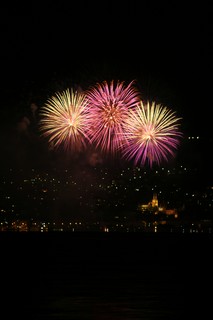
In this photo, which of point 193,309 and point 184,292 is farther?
point 184,292

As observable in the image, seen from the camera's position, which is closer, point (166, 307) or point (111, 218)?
point (166, 307)

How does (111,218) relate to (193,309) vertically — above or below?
above

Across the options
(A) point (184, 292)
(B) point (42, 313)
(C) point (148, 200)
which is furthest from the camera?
(C) point (148, 200)

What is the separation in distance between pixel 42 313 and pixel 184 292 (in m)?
11.7

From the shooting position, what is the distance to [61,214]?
197125 millimetres

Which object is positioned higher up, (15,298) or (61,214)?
(61,214)

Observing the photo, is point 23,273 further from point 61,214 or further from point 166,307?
point 61,214

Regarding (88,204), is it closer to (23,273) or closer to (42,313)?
(23,273)

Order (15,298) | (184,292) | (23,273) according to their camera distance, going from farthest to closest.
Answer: (23,273) < (184,292) < (15,298)

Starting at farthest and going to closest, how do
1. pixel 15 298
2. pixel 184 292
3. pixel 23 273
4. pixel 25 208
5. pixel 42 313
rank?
pixel 25 208 < pixel 23 273 < pixel 184 292 < pixel 15 298 < pixel 42 313

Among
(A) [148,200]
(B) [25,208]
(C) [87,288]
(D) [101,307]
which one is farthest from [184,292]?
(B) [25,208]

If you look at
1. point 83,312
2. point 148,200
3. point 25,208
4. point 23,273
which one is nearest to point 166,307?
point 83,312

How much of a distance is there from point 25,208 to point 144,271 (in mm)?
133898

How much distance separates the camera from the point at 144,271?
209ft
